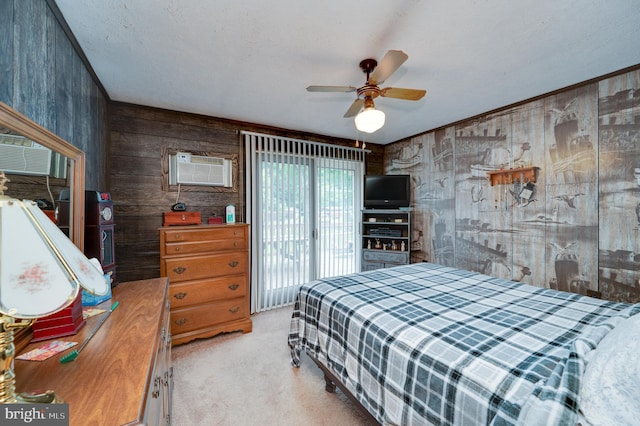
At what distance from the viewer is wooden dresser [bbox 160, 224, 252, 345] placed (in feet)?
8.18

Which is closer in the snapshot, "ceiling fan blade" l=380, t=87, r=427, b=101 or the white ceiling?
the white ceiling

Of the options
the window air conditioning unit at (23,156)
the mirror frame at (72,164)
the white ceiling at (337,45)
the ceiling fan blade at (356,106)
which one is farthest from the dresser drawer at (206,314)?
the ceiling fan blade at (356,106)

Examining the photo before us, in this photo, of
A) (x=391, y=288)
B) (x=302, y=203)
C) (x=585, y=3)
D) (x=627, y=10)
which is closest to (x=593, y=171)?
(x=627, y=10)

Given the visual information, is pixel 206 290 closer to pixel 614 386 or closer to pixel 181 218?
pixel 181 218

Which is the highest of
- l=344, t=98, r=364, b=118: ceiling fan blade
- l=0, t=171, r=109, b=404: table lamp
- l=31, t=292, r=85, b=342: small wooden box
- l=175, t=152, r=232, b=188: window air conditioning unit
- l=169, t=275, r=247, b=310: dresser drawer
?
l=344, t=98, r=364, b=118: ceiling fan blade

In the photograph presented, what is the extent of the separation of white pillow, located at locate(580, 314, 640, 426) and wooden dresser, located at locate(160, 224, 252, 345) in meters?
2.73

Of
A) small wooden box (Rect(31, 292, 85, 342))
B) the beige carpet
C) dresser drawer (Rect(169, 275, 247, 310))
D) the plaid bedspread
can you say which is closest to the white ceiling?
small wooden box (Rect(31, 292, 85, 342))

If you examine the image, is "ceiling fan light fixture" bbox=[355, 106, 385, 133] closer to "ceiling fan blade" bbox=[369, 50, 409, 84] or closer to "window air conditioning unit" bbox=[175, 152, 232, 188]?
"ceiling fan blade" bbox=[369, 50, 409, 84]

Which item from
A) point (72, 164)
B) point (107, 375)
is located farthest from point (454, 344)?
point (72, 164)

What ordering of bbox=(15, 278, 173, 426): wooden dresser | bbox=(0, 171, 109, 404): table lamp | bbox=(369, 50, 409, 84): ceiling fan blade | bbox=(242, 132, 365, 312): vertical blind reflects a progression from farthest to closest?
bbox=(242, 132, 365, 312): vertical blind
bbox=(369, 50, 409, 84): ceiling fan blade
bbox=(15, 278, 173, 426): wooden dresser
bbox=(0, 171, 109, 404): table lamp

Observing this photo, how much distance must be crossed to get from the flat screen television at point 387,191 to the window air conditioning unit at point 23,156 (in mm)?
3635

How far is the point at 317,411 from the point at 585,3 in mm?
3075

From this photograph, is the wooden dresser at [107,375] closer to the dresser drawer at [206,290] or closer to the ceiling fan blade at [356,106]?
the dresser drawer at [206,290]

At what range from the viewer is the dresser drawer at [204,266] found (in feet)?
8.17
